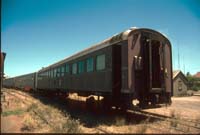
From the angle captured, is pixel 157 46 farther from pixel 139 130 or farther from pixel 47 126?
pixel 47 126

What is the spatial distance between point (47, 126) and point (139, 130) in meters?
3.56

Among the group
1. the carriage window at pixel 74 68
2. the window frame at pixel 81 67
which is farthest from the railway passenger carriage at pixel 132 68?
the carriage window at pixel 74 68

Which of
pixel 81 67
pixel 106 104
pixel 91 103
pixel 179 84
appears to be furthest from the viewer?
pixel 179 84

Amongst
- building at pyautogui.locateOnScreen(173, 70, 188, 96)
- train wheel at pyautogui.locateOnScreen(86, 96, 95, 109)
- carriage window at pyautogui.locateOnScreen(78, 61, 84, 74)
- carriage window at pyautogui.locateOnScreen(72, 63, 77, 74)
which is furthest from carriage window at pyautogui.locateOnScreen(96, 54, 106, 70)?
building at pyautogui.locateOnScreen(173, 70, 188, 96)

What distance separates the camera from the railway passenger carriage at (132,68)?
888 cm

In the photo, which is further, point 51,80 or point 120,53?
point 51,80

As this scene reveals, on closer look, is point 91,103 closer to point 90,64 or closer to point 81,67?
point 81,67

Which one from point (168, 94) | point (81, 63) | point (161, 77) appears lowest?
point (168, 94)

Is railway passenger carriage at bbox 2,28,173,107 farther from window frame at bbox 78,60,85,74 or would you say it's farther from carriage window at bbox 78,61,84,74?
carriage window at bbox 78,61,84,74

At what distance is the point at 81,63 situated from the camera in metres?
12.7

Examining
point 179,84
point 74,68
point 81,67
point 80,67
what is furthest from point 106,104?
point 179,84

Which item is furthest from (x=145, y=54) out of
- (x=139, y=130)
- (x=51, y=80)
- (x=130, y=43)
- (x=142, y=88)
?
(x=51, y=80)

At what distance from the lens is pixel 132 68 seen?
28.8ft

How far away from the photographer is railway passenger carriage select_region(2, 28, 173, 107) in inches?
350
